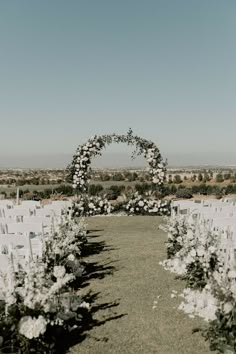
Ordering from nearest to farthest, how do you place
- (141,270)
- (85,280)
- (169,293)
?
1. (169,293)
2. (85,280)
3. (141,270)

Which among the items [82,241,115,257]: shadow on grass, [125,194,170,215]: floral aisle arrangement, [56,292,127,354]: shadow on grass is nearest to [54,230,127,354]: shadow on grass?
[56,292,127,354]: shadow on grass

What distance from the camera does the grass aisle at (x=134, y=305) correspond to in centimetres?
595

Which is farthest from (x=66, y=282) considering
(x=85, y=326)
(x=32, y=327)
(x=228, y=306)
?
(x=228, y=306)

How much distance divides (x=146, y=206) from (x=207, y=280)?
47.8ft

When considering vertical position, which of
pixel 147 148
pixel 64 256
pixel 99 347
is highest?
pixel 147 148

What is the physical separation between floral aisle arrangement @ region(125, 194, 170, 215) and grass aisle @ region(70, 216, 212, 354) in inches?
268

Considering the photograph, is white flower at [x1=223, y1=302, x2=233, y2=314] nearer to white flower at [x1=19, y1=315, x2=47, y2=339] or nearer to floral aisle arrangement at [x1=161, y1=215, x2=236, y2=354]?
floral aisle arrangement at [x1=161, y1=215, x2=236, y2=354]

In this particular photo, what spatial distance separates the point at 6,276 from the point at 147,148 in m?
15.9

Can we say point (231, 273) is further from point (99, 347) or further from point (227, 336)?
point (99, 347)

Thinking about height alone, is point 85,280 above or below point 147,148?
below

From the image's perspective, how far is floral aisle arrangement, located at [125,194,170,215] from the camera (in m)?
20.1

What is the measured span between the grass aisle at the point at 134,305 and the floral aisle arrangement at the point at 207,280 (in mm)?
211

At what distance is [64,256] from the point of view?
8.39 meters

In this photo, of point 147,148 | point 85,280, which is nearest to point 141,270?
point 85,280
